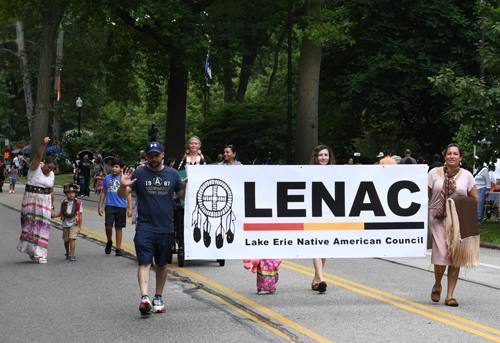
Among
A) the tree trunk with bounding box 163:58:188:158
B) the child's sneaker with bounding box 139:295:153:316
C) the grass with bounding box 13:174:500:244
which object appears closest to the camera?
the child's sneaker with bounding box 139:295:153:316

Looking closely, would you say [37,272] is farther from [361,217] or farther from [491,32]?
[491,32]

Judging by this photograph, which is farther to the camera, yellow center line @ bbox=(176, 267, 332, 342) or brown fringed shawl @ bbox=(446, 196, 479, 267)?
brown fringed shawl @ bbox=(446, 196, 479, 267)

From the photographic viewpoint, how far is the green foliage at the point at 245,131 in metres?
34.5

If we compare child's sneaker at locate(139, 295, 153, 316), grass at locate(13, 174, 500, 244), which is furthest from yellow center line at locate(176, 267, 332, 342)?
grass at locate(13, 174, 500, 244)

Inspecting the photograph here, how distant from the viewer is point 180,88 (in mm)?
31906

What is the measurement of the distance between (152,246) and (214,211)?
1052 mm

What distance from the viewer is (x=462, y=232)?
8.76 metres

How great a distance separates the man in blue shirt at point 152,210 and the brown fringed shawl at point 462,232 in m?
3.12

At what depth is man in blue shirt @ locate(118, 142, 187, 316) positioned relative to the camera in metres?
8.18

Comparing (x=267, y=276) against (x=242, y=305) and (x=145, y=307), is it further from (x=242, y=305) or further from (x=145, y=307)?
(x=145, y=307)

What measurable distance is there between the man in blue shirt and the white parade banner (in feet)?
2.08

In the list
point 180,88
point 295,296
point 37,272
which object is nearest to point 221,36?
point 180,88

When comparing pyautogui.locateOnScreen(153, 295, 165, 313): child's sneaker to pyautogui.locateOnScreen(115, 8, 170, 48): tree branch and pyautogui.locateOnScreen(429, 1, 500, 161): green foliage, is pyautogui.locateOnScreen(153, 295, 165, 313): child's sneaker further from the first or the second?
pyautogui.locateOnScreen(115, 8, 170, 48): tree branch

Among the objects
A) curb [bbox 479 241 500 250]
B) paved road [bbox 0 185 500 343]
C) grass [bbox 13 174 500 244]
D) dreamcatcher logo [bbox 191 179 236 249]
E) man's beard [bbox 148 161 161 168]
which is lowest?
paved road [bbox 0 185 500 343]
